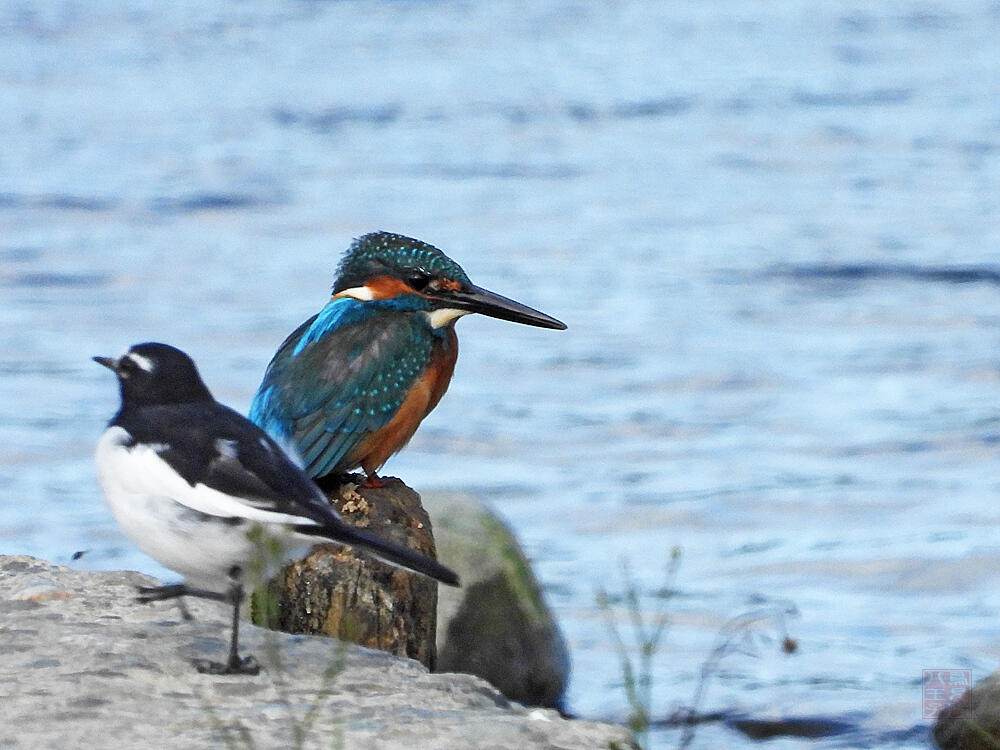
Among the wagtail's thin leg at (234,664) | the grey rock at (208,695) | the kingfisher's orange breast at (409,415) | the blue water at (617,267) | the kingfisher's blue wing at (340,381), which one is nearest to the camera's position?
the grey rock at (208,695)

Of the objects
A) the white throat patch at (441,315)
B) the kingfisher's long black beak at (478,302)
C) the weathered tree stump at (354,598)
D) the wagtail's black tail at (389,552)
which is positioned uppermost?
the kingfisher's long black beak at (478,302)

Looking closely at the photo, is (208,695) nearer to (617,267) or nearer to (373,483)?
(373,483)

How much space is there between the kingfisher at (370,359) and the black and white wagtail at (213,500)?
1040 mm

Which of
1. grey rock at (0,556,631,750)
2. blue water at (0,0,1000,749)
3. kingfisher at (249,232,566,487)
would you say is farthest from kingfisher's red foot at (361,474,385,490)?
blue water at (0,0,1000,749)

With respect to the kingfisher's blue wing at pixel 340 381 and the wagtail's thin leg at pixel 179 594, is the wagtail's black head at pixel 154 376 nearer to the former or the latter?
the wagtail's thin leg at pixel 179 594

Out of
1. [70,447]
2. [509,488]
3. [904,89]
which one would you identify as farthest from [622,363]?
[904,89]

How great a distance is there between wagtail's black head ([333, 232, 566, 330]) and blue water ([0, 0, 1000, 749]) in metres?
2.32

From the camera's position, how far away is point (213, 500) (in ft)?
13.9

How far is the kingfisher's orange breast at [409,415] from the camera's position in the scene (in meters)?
5.81

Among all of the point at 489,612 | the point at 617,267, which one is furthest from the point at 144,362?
the point at 617,267

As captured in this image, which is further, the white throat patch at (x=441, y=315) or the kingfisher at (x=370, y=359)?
the white throat patch at (x=441, y=315)

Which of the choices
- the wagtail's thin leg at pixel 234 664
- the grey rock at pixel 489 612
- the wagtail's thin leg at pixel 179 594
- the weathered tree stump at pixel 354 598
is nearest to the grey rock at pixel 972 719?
the grey rock at pixel 489 612

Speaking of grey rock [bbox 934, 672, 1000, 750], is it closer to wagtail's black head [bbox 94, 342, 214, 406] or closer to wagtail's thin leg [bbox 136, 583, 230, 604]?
wagtail's thin leg [bbox 136, 583, 230, 604]

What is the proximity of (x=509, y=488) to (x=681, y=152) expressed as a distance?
915cm
